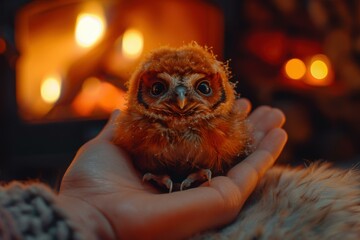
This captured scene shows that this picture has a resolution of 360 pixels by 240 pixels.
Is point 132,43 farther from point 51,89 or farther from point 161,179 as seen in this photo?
point 161,179

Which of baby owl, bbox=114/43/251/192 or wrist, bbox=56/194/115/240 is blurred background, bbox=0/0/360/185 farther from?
wrist, bbox=56/194/115/240

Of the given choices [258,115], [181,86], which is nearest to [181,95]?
[181,86]

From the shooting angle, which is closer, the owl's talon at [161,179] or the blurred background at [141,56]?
the owl's talon at [161,179]

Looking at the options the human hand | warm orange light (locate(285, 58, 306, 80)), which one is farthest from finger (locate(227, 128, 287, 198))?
warm orange light (locate(285, 58, 306, 80))

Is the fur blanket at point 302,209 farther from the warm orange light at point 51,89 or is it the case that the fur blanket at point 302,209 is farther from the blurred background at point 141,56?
the warm orange light at point 51,89

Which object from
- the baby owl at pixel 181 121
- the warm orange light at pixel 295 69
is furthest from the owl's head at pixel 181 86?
the warm orange light at pixel 295 69

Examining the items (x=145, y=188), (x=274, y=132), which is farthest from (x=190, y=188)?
(x=274, y=132)
